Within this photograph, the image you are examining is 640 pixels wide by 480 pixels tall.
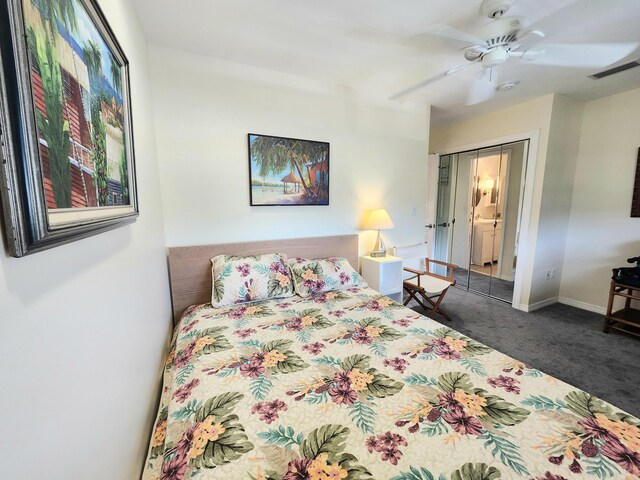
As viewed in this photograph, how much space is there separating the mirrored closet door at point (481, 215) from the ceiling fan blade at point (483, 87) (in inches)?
34.4

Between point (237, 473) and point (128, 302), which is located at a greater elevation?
point (128, 302)

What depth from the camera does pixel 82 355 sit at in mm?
716

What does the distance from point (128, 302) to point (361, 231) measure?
2.27 meters

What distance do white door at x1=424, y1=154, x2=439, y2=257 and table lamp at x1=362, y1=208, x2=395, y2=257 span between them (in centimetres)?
151

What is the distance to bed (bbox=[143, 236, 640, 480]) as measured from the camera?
0.80 metres

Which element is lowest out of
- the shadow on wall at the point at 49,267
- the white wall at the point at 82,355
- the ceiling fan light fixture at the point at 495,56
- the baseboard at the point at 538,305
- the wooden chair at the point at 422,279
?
the baseboard at the point at 538,305

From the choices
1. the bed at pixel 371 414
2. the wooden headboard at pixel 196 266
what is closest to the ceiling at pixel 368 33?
the wooden headboard at pixel 196 266

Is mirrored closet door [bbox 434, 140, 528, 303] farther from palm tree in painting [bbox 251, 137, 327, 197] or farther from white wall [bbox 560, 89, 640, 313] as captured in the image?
palm tree in painting [bbox 251, 137, 327, 197]

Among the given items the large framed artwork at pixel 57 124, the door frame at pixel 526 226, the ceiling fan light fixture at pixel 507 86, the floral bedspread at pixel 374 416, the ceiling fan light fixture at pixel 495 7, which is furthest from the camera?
the door frame at pixel 526 226

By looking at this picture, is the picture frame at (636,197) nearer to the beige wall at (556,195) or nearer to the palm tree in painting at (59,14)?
the beige wall at (556,195)

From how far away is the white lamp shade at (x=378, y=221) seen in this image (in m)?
2.76

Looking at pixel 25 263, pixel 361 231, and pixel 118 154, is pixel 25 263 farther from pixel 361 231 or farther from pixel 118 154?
pixel 361 231

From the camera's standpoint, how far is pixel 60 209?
1.97 feet

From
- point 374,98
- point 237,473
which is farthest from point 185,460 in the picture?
point 374,98
